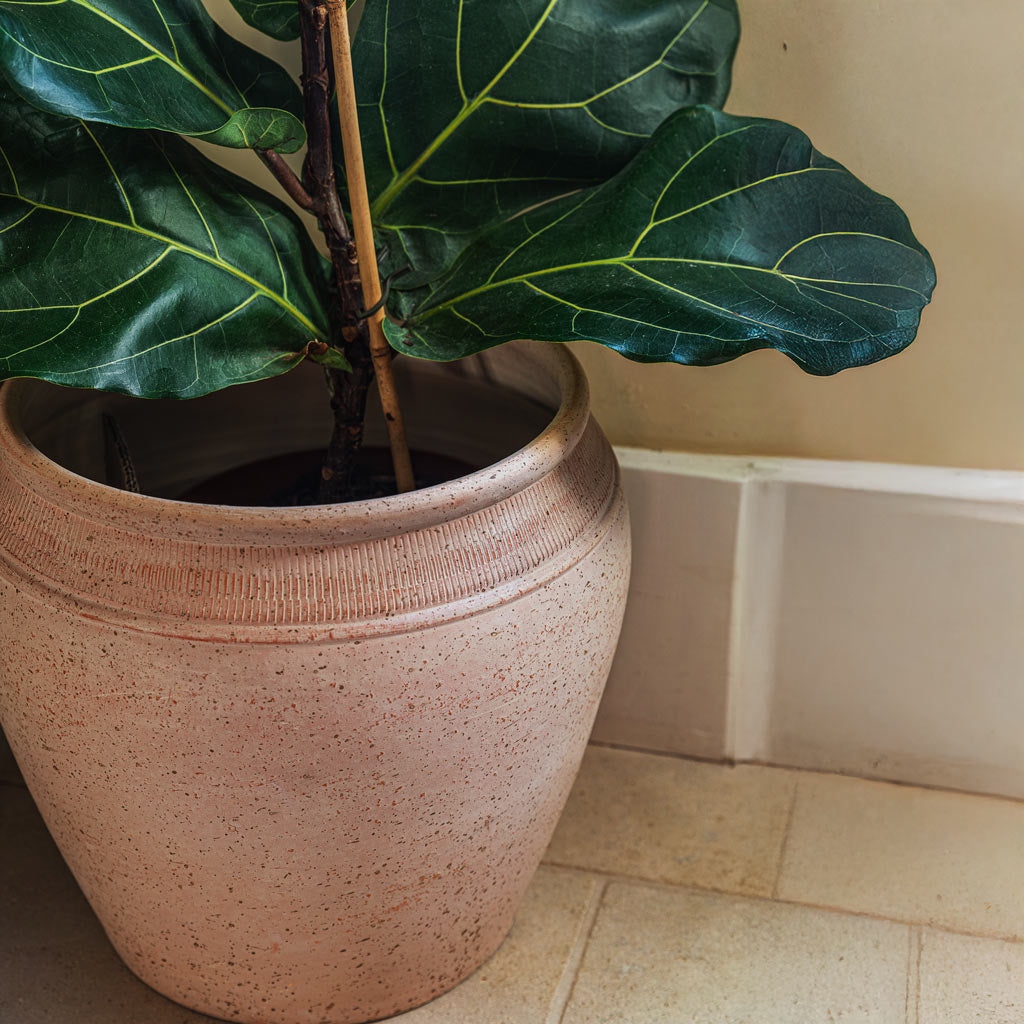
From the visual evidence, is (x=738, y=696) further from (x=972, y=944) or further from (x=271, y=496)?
(x=271, y=496)

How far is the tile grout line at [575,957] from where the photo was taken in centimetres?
→ 117

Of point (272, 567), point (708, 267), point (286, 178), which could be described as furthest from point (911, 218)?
point (272, 567)

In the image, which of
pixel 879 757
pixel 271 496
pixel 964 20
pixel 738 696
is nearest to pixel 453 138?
pixel 271 496

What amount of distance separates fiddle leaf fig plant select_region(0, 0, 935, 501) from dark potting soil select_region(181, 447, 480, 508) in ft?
0.22

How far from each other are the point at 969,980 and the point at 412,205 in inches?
36.1

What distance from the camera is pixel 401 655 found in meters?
0.88

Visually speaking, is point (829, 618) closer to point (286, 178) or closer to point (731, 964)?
point (731, 964)

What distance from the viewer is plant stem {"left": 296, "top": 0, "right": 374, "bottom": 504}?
911 mm

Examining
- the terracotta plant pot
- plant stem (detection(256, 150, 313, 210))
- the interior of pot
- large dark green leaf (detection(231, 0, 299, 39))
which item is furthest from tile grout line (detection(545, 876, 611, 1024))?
large dark green leaf (detection(231, 0, 299, 39))

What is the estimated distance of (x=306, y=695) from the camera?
87cm

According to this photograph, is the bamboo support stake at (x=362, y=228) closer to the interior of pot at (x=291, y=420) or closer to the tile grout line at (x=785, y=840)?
the interior of pot at (x=291, y=420)

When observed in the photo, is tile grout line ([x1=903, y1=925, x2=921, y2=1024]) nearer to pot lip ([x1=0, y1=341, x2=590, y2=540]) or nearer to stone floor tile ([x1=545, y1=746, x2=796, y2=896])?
stone floor tile ([x1=545, y1=746, x2=796, y2=896])

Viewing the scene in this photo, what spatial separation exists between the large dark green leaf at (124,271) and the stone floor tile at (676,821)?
27.8 inches

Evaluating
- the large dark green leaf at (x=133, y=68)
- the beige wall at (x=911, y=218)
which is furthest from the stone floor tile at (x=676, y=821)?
the large dark green leaf at (x=133, y=68)
